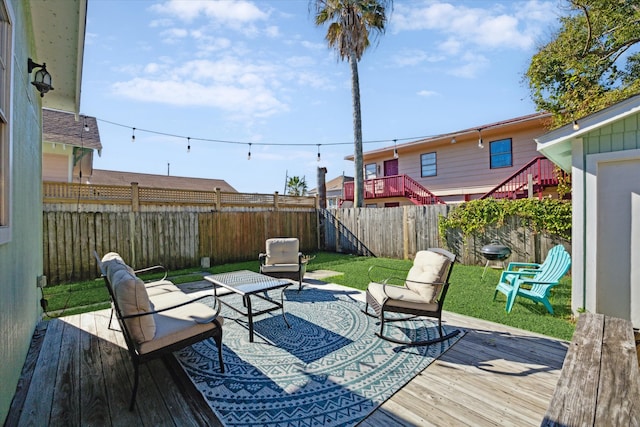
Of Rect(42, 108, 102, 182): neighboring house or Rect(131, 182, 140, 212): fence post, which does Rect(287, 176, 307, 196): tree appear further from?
Rect(131, 182, 140, 212): fence post

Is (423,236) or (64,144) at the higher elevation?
(64,144)

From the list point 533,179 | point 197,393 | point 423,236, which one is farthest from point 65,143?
point 533,179

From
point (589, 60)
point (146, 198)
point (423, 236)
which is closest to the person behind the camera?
point (146, 198)

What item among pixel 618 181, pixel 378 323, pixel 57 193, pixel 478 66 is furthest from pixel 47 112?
pixel 618 181

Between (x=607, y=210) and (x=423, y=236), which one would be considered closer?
(x=607, y=210)

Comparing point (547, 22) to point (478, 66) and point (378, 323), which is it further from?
point (378, 323)

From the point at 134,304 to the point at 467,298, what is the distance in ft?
16.0

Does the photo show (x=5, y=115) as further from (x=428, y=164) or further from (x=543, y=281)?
(x=428, y=164)

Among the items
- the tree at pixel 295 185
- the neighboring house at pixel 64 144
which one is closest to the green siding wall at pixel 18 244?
the neighboring house at pixel 64 144

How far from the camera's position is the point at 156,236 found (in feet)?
25.2

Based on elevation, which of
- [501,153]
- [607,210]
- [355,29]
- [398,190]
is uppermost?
[355,29]

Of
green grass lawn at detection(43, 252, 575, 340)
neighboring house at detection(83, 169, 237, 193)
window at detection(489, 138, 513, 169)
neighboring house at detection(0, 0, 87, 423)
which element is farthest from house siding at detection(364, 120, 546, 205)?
neighboring house at detection(83, 169, 237, 193)

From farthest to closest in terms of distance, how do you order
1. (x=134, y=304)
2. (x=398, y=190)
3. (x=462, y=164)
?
(x=398, y=190), (x=462, y=164), (x=134, y=304)

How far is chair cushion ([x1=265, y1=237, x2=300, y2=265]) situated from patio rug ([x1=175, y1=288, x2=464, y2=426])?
198 centimetres
